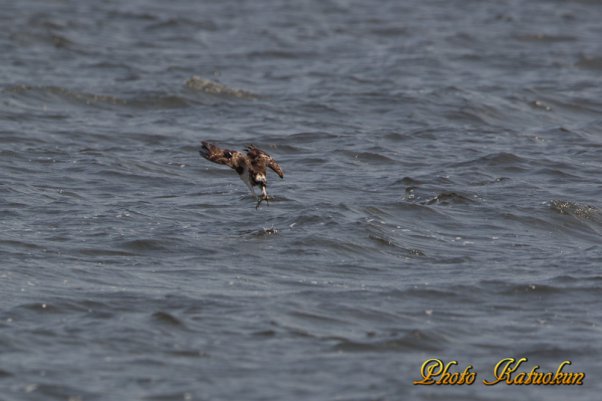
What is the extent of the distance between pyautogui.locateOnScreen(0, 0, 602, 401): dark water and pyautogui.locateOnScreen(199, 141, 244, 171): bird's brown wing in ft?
2.20

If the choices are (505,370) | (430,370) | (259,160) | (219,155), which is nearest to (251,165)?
(259,160)

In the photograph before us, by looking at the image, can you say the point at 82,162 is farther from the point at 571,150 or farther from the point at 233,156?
the point at 571,150

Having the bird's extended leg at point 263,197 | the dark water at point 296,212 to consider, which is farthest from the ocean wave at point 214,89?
the bird's extended leg at point 263,197

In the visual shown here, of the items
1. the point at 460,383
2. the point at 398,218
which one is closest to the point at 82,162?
the point at 398,218

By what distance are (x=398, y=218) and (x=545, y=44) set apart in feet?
46.5

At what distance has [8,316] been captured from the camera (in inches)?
404

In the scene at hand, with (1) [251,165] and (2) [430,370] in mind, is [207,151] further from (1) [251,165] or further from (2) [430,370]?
(2) [430,370]

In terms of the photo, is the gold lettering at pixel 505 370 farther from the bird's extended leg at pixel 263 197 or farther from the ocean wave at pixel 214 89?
the ocean wave at pixel 214 89

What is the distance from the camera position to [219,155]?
13.4m

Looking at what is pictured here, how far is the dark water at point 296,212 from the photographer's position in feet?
31.6

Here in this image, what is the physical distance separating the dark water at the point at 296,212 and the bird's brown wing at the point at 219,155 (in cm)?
67

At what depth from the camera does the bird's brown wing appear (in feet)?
43.6

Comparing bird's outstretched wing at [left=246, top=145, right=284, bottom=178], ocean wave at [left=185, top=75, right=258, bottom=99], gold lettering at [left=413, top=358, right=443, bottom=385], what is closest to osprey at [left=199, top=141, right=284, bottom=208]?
bird's outstretched wing at [left=246, top=145, right=284, bottom=178]

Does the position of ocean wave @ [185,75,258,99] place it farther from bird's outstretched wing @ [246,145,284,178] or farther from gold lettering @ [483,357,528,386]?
gold lettering @ [483,357,528,386]
